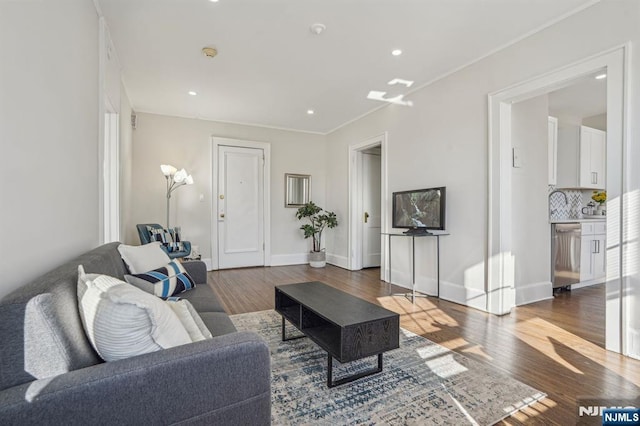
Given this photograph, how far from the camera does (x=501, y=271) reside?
3.09 m


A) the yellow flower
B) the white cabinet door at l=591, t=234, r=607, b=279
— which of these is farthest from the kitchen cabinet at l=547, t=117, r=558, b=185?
the yellow flower

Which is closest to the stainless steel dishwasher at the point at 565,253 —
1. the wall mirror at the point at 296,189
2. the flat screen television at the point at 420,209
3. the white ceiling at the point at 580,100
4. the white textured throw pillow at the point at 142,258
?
the flat screen television at the point at 420,209

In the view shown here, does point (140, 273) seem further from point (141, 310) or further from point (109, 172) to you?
point (109, 172)

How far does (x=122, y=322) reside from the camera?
966mm

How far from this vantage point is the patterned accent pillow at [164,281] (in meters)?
1.95

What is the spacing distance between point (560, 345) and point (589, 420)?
0.97m

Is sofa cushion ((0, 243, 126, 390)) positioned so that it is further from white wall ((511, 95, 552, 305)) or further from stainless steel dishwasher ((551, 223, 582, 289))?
stainless steel dishwasher ((551, 223, 582, 289))

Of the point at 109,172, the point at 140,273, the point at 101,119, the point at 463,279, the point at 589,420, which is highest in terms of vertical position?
the point at 101,119

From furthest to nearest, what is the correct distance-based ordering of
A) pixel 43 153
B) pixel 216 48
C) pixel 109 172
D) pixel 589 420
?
pixel 109 172
pixel 216 48
pixel 589 420
pixel 43 153

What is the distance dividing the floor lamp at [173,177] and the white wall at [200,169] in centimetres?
11

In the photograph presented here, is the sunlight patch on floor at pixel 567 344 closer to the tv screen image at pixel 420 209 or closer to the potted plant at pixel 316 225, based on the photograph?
the tv screen image at pixel 420 209

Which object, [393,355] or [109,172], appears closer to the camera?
[393,355]

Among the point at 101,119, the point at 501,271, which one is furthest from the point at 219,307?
the point at 501,271

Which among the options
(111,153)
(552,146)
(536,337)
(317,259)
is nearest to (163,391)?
(536,337)
